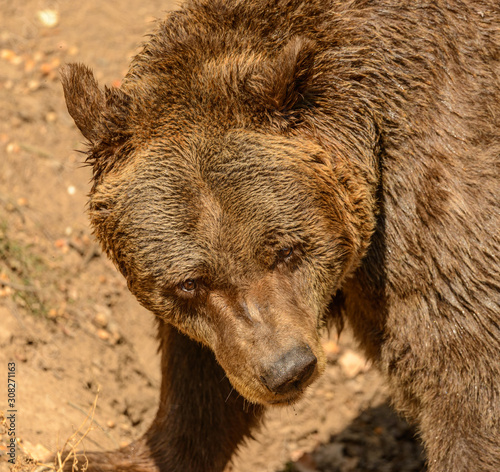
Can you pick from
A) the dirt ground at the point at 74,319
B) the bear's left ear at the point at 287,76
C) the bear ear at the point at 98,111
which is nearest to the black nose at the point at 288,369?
the bear's left ear at the point at 287,76

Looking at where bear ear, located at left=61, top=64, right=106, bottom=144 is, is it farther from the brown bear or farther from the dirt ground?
the dirt ground

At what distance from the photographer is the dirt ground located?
5316 millimetres

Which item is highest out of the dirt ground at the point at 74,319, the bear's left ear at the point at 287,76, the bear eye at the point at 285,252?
the bear's left ear at the point at 287,76

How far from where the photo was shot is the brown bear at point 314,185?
3594 mm

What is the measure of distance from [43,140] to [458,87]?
14.8 ft

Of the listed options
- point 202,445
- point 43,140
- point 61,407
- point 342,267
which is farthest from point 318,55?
point 43,140

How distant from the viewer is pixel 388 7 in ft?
12.8

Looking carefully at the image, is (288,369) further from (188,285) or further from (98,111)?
(98,111)

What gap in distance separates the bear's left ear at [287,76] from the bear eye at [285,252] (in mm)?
700

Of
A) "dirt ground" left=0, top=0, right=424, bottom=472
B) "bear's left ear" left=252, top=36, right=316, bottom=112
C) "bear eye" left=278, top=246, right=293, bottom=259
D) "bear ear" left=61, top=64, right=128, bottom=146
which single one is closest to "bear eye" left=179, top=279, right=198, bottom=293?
"bear eye" left=278, top=246, right=293, bottom=259

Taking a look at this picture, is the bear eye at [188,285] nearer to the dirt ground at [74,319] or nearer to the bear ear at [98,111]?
the bear ear at [98,111]

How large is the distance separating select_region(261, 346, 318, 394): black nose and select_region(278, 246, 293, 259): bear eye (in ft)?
1.59

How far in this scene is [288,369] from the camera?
Answer: 133 inches

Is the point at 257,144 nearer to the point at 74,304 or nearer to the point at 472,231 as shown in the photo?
the point at 472,231
